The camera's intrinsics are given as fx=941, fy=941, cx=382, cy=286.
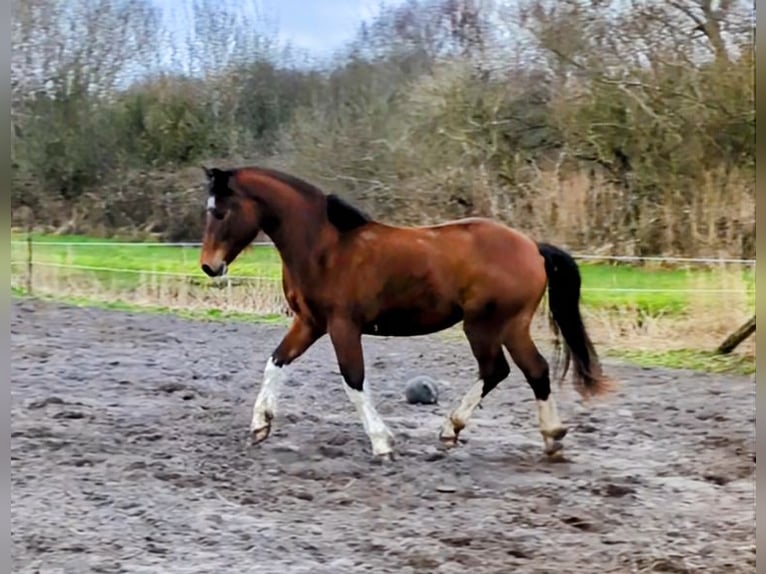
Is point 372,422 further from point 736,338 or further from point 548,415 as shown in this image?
point 736,338

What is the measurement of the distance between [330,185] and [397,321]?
0.81 ft

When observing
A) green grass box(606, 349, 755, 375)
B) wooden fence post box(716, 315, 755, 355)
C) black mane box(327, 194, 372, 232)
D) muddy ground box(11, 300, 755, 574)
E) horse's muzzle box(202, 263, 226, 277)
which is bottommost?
muddy ground box(11, 300, 755, 574)

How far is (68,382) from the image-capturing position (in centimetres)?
149

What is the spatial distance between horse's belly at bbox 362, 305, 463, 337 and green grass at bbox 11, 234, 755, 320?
0.21m

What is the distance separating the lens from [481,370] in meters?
1.50

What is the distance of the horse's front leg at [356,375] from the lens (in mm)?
1515

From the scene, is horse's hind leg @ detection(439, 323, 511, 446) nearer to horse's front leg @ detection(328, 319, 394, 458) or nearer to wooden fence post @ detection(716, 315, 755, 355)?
horse's front leg @ detection(328, 319, 394, 458)

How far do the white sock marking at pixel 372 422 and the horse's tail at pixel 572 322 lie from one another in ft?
1.03

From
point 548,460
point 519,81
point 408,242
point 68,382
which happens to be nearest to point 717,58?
point 519,81

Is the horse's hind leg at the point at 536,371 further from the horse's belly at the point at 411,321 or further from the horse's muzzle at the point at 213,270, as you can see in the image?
the horse's muzzle at the point at 213,270

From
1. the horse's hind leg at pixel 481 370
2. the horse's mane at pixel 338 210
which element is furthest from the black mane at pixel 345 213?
the horse's hind leg at pixel 481 370

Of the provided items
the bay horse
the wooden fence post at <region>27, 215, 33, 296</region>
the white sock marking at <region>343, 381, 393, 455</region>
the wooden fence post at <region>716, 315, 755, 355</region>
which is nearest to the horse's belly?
the bay horse

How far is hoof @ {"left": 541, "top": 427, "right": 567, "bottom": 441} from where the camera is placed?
1.48 metres

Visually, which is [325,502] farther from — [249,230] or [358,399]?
[249,230]
